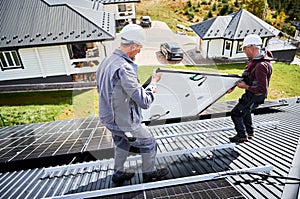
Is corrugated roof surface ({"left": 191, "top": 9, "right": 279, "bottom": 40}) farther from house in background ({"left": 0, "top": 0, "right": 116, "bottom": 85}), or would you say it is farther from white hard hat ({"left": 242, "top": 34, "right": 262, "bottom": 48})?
white hard hat ({"left": 242, "top": 34, "right": 262, "bottom": 48})

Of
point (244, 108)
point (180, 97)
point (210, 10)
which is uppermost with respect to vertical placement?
point (210, 10)

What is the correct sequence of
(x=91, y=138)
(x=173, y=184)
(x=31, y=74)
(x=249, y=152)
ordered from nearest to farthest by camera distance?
(x=173, y=184), (x=249, y=152), (x=91, y=138), (x=31, y=74)

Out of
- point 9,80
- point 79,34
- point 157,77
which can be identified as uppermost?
point 79,34

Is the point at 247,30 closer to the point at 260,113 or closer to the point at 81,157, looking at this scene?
the point at 260,113

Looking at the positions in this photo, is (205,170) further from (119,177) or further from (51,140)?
(51,140)

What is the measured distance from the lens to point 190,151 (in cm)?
281

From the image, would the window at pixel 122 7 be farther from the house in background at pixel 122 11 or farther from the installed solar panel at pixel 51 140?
the installed solar panel at pixel 51 140

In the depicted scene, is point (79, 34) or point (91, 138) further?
point (79, 34)

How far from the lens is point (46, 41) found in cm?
1138

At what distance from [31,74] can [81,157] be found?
1127cm

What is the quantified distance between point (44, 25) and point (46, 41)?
1432mm

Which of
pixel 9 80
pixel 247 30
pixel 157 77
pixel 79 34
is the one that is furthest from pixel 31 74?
pixel 247 30

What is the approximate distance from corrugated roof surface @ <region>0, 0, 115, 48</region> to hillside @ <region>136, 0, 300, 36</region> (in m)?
14.4

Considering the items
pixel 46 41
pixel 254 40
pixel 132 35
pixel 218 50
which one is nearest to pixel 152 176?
pixel 132 35
